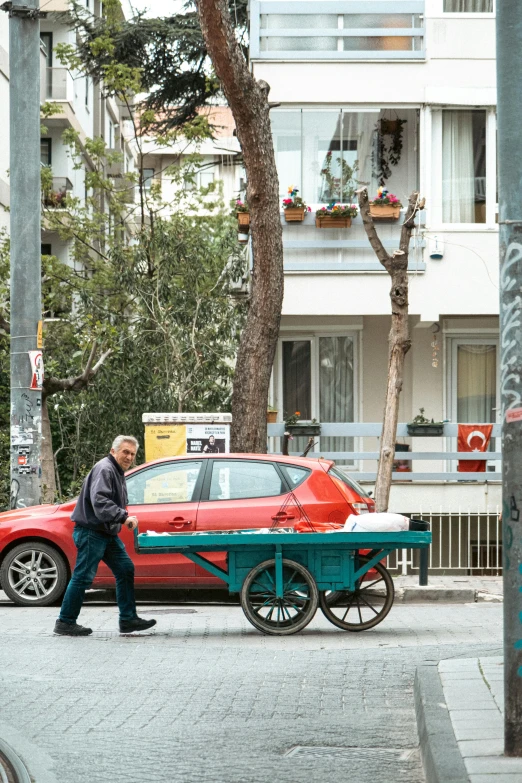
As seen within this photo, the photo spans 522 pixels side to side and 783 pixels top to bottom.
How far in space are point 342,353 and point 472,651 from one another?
13246mm

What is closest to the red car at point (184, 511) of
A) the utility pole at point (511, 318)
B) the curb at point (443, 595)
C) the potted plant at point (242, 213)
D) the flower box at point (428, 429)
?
the curb at point (443, 595)

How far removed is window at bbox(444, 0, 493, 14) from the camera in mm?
21391

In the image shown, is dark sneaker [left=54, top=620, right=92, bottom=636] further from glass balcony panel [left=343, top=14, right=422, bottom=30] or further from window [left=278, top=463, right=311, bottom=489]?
glass balcony panel [left=343, top=14, right=422, bottom=30]

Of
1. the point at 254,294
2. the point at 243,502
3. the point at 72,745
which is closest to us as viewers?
the point at 72,745

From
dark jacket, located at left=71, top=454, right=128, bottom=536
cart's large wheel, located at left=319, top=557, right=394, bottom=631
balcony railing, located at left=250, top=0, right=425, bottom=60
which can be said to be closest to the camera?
dark jacket, located at left=71, top=454, right=128, bottom=536

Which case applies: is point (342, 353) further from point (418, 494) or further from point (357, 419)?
point (418, 494)

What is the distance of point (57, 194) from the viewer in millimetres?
32938

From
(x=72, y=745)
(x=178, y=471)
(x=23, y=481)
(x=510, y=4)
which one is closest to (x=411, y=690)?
(x=72, y=745)

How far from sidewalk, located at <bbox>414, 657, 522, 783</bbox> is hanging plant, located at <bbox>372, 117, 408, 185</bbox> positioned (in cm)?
1472

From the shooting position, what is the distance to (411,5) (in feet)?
69.8

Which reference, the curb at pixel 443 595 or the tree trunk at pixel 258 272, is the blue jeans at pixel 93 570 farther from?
the tree trunk at pixel 258 272

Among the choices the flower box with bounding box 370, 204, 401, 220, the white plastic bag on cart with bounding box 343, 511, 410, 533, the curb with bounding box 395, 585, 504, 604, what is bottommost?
the curb with bounding box 395, 585, 504, 604

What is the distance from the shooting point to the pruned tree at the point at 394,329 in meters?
16.4

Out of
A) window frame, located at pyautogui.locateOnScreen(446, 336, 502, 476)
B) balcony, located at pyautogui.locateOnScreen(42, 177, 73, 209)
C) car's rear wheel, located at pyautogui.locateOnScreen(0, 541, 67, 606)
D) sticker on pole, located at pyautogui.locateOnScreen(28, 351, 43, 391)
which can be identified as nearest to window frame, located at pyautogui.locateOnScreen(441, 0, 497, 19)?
window frame, located at pyautogui.locateOnScreen(446, 336, 502, 476)
